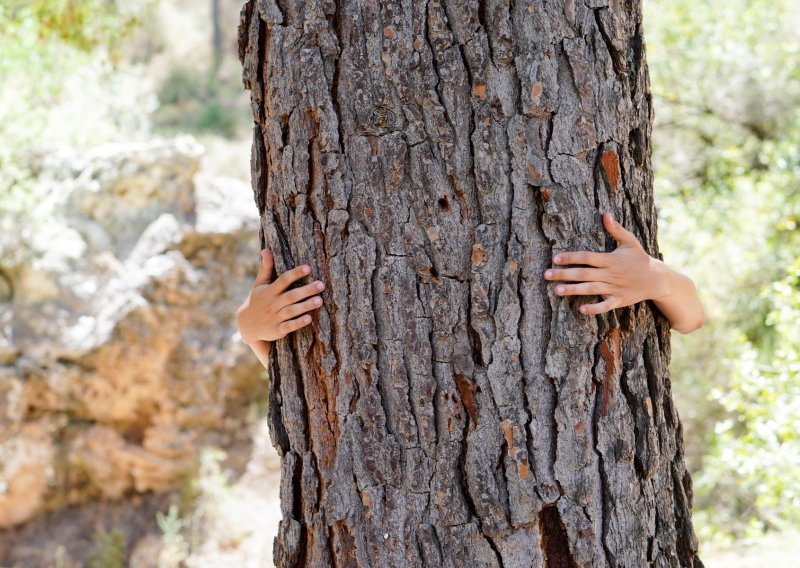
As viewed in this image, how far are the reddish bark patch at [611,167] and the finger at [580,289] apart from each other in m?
0.20

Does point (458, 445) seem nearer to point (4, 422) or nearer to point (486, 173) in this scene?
point (486, 173)

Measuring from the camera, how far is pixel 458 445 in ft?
4.63

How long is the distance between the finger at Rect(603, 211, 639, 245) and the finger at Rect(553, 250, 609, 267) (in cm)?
6

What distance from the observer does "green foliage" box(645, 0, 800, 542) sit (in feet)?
17.7

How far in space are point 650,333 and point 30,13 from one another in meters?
4.53

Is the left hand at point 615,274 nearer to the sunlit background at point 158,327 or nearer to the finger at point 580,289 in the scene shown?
the finger at point 580,289

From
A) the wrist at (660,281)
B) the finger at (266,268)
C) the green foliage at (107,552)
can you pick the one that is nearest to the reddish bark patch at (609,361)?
the wrist at (660,281)

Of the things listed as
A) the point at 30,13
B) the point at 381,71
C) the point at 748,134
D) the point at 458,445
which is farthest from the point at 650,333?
the point at 748,134

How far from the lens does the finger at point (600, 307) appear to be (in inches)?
56.2

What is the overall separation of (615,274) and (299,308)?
1.92 feet

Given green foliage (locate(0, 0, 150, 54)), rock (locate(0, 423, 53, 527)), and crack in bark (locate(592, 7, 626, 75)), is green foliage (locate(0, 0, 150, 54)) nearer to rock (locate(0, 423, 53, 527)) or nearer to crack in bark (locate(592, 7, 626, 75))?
rock (locate(0, 423, 53, 527))

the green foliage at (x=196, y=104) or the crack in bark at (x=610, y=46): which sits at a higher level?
the green foliage at (x=196, y=104)

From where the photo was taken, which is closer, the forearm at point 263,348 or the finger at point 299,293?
the finger at point 299,293

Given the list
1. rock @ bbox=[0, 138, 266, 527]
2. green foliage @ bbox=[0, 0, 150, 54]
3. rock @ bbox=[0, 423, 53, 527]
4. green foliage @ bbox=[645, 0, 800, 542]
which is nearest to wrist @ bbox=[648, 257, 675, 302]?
green foliage @ bbox=[645, 0, 800, 542]
